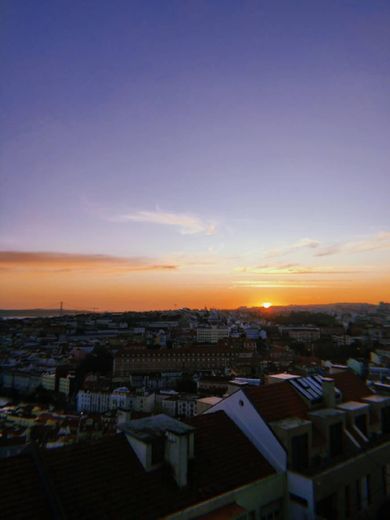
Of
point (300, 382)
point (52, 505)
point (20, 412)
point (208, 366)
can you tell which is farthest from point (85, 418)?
point (208, 366)

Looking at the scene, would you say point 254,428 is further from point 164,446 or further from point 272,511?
point 164,446

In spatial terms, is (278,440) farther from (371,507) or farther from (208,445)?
(371,507)

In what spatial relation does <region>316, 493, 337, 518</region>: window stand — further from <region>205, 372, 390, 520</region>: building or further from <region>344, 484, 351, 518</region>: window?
<region>344, 484, 351, 518</region>: window

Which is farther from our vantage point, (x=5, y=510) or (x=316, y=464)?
(x=316, y=464)

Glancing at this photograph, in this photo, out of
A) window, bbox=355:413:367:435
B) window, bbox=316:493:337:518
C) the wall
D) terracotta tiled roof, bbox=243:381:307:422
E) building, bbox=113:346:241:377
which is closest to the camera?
window, bbox=316:493:337:518

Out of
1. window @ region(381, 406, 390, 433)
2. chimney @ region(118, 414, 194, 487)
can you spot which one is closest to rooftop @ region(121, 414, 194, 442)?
chimney @ region(118, 414, 194, 487)

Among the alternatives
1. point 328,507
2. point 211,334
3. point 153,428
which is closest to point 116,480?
point 153,428

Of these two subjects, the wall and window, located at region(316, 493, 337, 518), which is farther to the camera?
the wall
